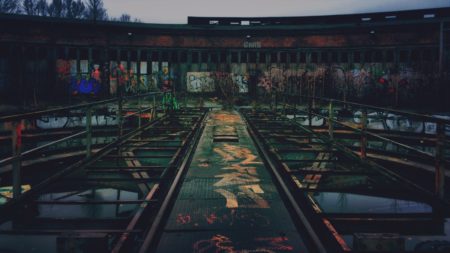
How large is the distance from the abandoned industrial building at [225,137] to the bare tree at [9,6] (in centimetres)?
4822

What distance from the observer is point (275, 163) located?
792 centimetres

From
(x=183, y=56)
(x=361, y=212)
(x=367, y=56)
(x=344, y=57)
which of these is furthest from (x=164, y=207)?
(x=367, y=56)

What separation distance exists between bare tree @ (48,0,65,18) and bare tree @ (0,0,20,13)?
6982mm

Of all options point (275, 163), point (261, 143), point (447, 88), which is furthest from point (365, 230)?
point (447, 88)

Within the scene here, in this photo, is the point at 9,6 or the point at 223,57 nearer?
the point at 223,57

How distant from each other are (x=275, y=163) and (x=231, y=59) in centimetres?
2295

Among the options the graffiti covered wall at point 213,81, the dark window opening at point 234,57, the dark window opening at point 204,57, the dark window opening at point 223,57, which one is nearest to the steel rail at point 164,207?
the graffiti covered wall at point 213,81

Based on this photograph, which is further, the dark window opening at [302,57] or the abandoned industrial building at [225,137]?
the dark window opening at [302,57]

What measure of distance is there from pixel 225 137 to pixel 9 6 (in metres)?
74.8

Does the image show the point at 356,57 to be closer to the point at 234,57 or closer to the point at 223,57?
the point at 234,57

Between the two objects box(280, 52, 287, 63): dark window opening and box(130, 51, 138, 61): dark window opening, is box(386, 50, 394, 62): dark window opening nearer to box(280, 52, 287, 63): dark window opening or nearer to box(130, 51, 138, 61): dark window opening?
box(280, 52, 287, 63): dark window opening

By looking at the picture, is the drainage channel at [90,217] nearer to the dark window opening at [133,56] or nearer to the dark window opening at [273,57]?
the dark window opening at [133,56]

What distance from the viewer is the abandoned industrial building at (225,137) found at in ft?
15.6

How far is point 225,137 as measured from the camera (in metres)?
11.3
